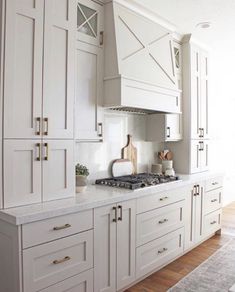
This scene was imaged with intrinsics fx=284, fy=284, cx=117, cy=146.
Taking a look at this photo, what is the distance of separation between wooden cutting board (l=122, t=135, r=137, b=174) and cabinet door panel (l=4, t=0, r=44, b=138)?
4.92 ft

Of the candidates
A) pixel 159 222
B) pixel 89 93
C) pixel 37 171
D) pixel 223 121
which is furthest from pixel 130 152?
pixel 223 121

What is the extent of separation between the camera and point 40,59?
2031 millimetres

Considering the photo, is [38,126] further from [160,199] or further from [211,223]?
[211,223]

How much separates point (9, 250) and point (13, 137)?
0.72 m

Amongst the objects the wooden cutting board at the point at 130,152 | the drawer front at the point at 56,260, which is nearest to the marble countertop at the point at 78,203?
the drawer front at the point at 56,260

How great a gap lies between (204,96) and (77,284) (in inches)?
119

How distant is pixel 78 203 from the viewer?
206 centimetres

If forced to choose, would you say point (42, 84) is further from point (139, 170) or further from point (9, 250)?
point (139, 170)

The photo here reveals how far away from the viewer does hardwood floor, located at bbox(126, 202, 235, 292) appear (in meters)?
Answer: 2.63

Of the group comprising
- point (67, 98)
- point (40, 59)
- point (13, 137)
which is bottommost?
point (13, 137)

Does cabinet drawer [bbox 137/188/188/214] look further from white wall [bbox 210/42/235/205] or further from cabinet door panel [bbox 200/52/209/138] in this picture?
white wall [bbox 210/42/235/205]

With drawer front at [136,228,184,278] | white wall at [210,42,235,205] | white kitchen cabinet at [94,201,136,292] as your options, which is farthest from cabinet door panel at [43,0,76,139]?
white wall at [210,42,235,205]

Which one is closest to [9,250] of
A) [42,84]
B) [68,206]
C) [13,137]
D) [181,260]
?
[68,206]

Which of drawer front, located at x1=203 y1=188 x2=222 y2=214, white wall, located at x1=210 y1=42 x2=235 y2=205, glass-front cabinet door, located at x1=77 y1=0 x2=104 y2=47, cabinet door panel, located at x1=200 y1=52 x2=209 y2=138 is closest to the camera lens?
glass-front cabinet door, located at x1=77 y1=0 x2=104 y2=47
